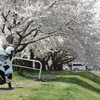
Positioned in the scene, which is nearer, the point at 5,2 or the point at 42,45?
the point at 5,2

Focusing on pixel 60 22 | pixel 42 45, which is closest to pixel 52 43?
pixel 42 45

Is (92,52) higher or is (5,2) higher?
(5,2)

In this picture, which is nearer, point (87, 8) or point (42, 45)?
point (87, 8)

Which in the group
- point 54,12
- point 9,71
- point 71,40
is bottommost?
point 9,71

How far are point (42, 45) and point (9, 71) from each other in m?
19.5

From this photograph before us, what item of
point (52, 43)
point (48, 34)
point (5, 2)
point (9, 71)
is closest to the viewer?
point (9, 71)

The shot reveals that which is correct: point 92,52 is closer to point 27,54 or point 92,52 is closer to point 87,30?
point 87,30

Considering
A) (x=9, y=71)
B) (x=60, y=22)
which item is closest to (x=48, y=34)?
(x=60, y=22)

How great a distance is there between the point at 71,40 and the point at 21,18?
4371 mm

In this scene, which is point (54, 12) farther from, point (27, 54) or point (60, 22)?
point (27, 54)


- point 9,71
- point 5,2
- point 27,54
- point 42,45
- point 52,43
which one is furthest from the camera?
point 27,54

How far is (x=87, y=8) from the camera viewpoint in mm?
27766

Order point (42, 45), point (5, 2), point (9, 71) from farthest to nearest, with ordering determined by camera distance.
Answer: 1. point (42, 45)
2. point (5, 2)
3. point (9, 71)

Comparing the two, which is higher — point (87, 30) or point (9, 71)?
point (87, 30)
